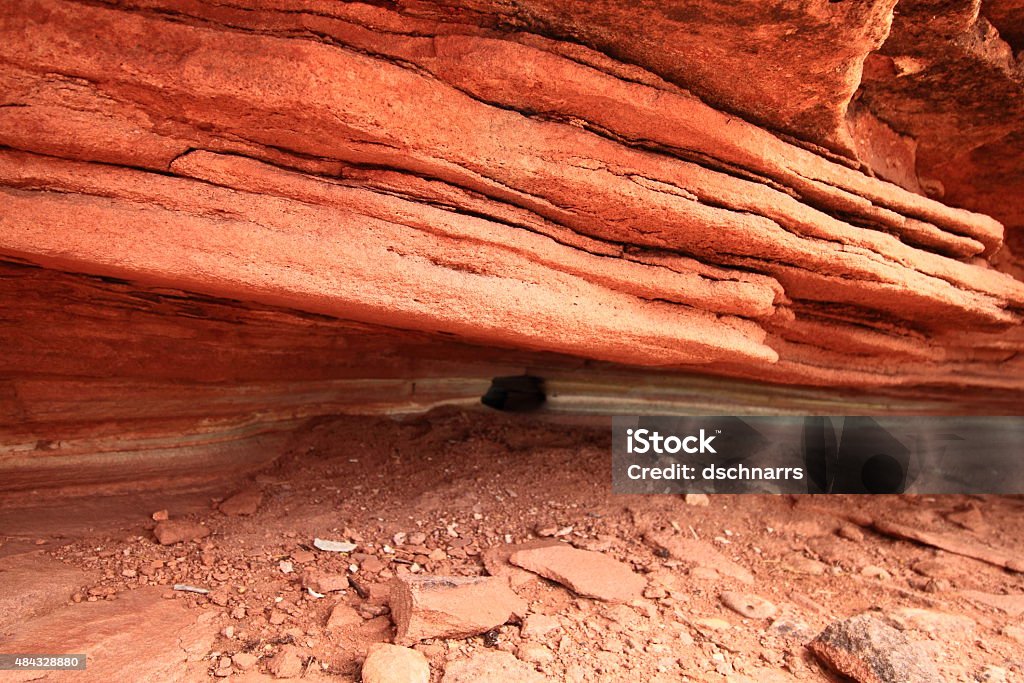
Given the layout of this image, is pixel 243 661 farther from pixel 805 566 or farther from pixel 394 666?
pixel 805 566

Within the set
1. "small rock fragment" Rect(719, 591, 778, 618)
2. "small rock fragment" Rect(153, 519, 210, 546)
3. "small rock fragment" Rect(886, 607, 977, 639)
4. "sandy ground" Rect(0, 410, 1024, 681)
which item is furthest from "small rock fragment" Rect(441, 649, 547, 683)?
"small rock fragment" Rect(886, 607, 977, 639)

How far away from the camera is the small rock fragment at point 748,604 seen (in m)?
2.69

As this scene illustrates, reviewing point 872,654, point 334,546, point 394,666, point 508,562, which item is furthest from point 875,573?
point 334,546

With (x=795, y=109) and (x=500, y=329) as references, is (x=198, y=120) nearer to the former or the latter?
(x=500, y=329)

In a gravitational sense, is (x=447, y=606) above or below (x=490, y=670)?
above

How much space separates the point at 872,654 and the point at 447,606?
5.05ft

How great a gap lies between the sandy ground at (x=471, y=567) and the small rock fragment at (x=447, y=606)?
0.06 m

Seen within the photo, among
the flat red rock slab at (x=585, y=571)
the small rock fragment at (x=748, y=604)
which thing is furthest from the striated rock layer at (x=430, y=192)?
the small rock fragment at (x=748, y=604)

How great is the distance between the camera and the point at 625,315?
2738 mm

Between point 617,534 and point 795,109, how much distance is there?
2176mm

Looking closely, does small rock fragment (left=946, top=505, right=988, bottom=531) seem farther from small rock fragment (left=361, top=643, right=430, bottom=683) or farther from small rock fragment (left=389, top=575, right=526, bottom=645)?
small rock fragment (left=361, top=643, right=430, bottom=683)

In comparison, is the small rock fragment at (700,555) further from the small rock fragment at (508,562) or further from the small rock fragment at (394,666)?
the small rock fragment at (394,666)

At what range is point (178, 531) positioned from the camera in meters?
2.86

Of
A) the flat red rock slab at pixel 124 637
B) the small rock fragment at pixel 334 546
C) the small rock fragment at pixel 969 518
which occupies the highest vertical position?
the small rock fragment at pixel 334 546
